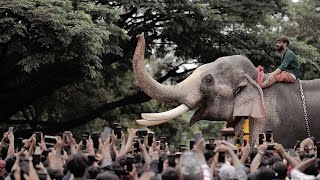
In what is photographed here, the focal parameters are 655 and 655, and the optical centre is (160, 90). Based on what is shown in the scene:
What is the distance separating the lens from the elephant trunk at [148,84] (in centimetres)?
852

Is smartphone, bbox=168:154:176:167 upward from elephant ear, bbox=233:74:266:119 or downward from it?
downward

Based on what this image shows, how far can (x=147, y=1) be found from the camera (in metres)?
12.2

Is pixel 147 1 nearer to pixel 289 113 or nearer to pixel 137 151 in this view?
pixel 289 113

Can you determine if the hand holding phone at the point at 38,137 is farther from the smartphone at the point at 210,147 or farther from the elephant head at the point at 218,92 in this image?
the elephant head at the point at 218,92

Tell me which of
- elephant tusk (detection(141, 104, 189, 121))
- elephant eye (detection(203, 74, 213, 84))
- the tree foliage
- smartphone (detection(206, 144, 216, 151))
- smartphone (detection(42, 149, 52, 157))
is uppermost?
the tree foliage

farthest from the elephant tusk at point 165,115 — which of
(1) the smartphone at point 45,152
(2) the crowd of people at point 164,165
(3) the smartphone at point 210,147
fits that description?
(1) the smartphone at point 45,152

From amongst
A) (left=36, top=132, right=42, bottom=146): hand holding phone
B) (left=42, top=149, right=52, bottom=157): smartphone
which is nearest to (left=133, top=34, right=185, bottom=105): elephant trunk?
(left=36, top=132, right=42, bottom=146): hand holding phone

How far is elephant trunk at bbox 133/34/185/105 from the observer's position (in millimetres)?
8523

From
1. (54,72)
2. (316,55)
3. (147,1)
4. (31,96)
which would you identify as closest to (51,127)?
(31,96)

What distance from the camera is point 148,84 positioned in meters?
8.68

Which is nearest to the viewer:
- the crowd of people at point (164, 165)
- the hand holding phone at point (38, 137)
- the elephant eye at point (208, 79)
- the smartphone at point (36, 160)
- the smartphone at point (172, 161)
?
the crowd of people at point (164, 165)

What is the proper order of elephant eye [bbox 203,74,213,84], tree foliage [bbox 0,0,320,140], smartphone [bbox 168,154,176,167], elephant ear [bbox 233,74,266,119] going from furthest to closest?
1. tree foliage [bbox 0,0,320,140]
2. elephant eye [bbox 203,74,213,84]
3. elephant ear [bbox 233,74,266,119]
4. smartphone [bbox 168,154,176,167]

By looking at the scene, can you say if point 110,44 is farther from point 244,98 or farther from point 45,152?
point 45,152

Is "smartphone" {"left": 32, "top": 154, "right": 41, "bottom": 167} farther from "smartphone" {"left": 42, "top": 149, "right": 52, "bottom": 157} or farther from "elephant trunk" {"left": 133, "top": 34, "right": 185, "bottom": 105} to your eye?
"elephant trunk" {"left": 133, "top": 34, "right": 185, "bottom": 105}
